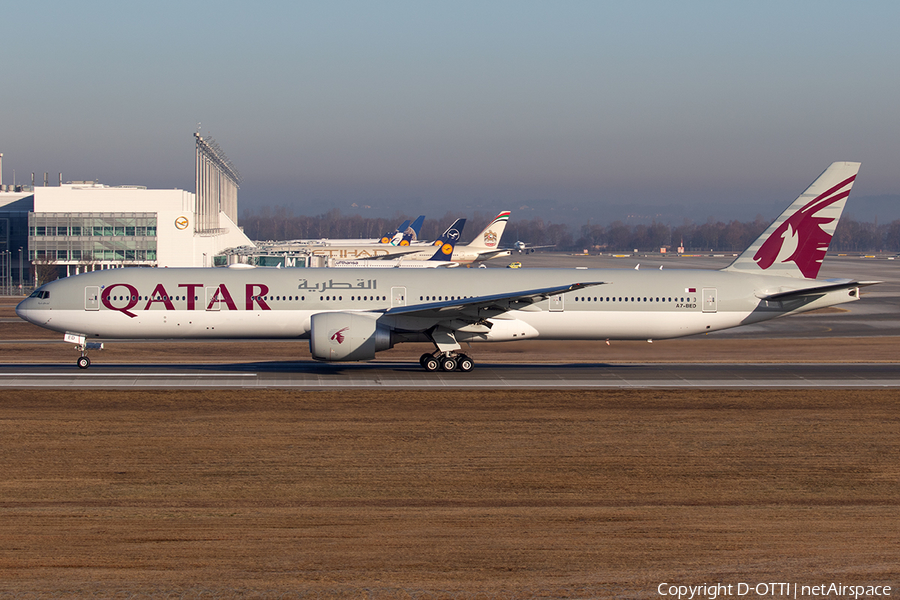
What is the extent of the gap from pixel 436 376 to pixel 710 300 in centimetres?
1243

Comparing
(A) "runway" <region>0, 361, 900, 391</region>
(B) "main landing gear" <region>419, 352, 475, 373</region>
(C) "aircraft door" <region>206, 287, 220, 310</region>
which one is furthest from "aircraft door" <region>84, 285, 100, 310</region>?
(B) "main landing gear" <region>419, 352, 475, 373</region>

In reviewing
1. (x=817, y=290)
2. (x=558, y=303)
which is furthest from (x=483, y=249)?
(x=817, y=290)

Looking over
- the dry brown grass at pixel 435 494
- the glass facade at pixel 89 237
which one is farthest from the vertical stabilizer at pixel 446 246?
the dry brown grass at pixel 435 494

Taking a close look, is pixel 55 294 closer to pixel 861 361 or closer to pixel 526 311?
pixel 526 311

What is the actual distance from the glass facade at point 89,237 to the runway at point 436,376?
60061 millimetres

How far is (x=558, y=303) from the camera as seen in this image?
34375mm

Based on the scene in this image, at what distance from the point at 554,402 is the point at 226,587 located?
54.2 ft

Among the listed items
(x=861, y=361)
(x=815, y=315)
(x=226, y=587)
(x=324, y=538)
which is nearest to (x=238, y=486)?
(x=324, y=538)

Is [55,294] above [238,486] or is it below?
above

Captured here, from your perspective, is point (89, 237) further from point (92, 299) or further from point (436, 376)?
point (436, 376)

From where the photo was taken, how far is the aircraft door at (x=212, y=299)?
3334 cm

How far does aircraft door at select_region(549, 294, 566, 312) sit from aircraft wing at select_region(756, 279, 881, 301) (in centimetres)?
860

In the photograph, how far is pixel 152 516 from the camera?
16250 mm

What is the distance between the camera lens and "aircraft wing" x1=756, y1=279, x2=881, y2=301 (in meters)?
33.6
